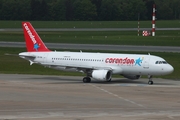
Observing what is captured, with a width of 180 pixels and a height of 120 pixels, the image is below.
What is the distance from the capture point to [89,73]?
57438 millimetres

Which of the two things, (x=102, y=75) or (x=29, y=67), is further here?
(x=29, y=67)

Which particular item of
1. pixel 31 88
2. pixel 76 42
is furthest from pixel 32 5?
pixel 31 88

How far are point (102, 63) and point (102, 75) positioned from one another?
2.39 metres

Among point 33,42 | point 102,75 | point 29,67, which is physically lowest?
point 102,75

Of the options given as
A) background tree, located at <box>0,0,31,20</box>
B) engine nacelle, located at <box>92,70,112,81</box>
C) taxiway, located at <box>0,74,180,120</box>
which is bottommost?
taxiway, located at <box>0,74,180,120</box>

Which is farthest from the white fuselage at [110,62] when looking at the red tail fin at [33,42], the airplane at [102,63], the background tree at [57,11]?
the background tree at [57,11]

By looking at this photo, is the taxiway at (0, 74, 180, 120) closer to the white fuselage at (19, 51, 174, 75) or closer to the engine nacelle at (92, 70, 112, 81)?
the engine nacelle at (92, 70, 112, 81)

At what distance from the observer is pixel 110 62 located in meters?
56.4

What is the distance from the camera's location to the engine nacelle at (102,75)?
179 feet

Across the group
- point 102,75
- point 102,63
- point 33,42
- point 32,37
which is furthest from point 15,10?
point 102,75

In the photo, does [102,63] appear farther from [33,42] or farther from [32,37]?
[32,37]

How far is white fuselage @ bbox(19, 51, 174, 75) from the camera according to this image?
178ft

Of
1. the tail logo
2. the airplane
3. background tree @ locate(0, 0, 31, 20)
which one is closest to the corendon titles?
the airplane

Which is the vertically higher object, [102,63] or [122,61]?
[122,61]
